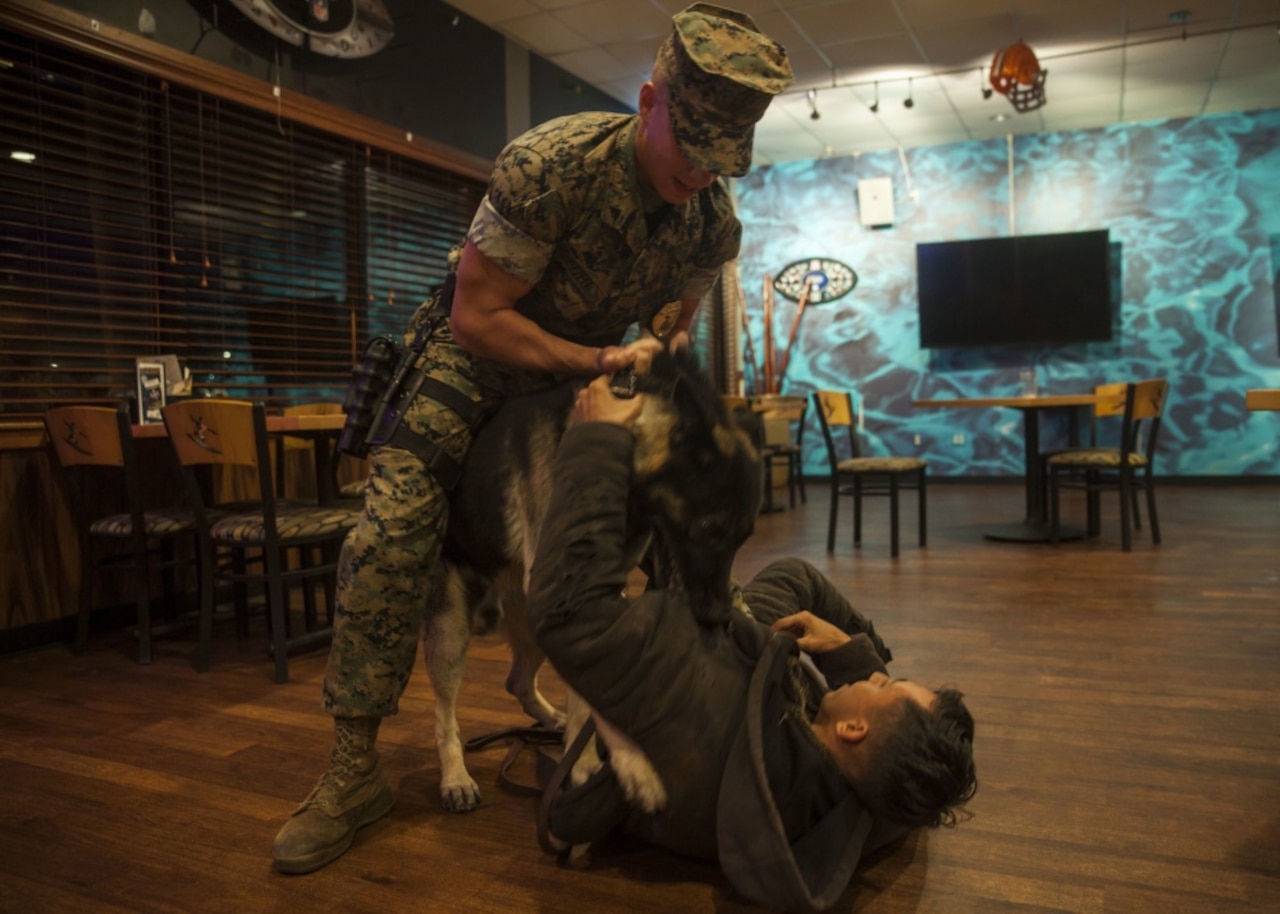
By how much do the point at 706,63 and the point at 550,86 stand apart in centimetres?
553

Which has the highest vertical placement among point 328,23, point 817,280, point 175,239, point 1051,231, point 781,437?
point 328,23

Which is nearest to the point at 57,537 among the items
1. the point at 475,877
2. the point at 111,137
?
the point at 111,137

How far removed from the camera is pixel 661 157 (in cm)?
143

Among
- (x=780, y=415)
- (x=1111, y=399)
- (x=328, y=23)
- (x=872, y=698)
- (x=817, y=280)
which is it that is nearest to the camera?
(x=872, y=698)

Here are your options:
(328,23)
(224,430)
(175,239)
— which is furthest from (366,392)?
(328,23)

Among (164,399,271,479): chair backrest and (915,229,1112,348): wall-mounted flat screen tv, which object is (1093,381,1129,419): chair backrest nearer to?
(915,229,1112,348): wall-mounted flat screen tv

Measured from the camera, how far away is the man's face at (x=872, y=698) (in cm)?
133

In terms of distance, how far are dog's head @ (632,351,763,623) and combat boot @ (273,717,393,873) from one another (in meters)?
0.74

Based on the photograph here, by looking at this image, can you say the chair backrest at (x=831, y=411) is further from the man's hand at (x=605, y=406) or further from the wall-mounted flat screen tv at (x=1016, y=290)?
the man's hand at (x=605, y=406)

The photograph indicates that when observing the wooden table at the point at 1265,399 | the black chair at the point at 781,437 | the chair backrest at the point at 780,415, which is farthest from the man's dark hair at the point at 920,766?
the chair backrest at the point at 780,415

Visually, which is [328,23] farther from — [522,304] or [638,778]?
[638,778]

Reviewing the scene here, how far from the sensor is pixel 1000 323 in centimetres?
809

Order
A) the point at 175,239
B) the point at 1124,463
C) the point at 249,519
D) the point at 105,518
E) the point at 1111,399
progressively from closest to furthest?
the point at 249,519 → the point at 105,518 → the point at 175,239 → the point at 1124,463 → the point at 1111,399

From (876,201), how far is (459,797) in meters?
7.92
